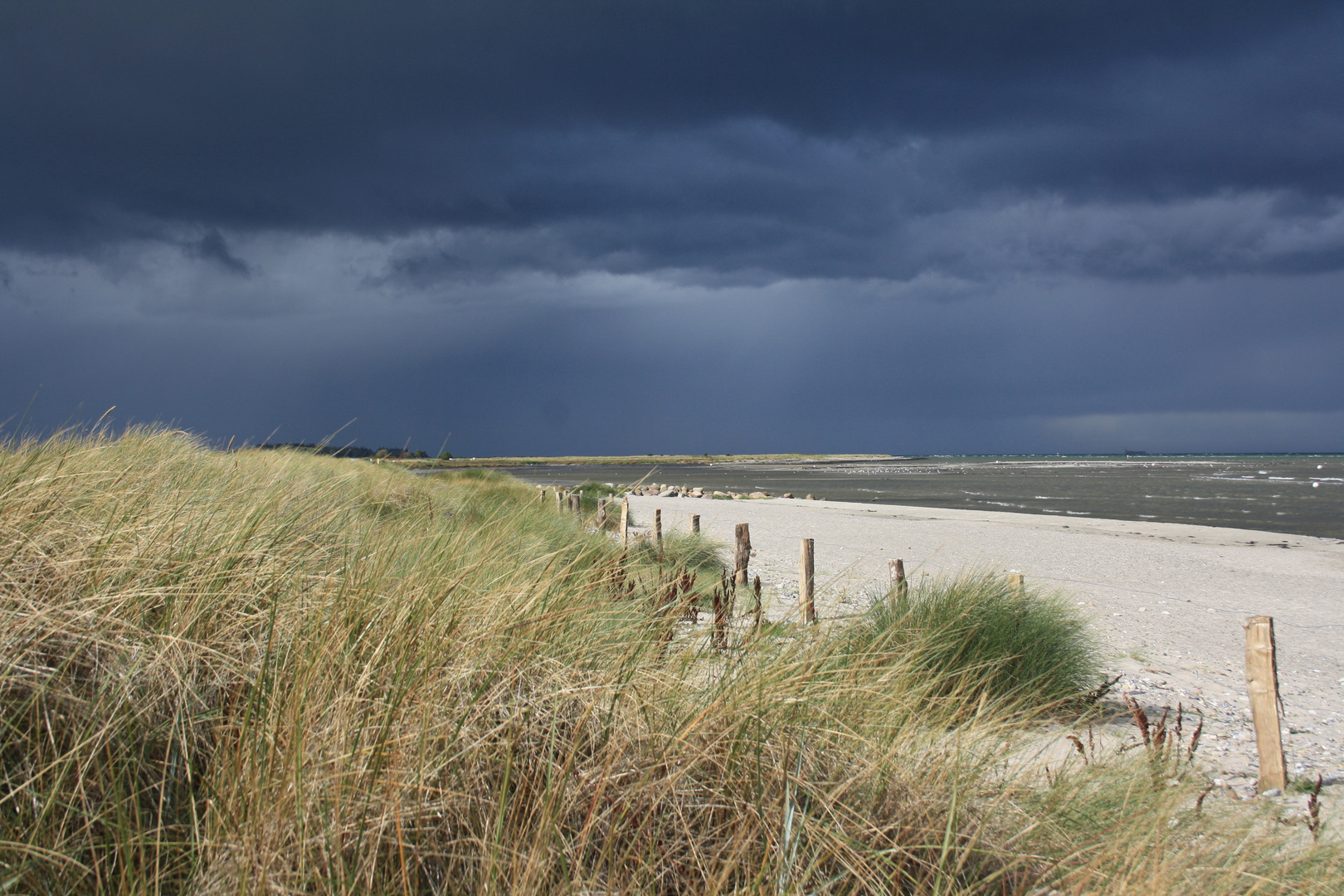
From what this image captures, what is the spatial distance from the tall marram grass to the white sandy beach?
1333 mm

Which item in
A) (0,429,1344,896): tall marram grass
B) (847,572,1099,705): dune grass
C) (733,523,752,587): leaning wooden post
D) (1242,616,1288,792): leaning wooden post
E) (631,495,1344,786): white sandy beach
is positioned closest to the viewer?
(0,429,1344,896): tall marram grass

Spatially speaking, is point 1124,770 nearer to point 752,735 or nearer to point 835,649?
point 835,649

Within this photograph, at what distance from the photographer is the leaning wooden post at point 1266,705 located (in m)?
3.99

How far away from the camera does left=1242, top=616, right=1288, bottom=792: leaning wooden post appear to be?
3992mm

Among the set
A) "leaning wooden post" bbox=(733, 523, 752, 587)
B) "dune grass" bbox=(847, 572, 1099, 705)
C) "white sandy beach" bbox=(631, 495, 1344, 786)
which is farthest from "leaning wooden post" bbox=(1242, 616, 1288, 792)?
"leaning wooden post" bbox=(733, 523, 752, 587)

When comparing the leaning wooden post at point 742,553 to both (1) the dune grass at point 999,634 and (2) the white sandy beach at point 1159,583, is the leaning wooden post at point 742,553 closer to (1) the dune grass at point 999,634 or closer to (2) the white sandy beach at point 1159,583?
(2) the white sandy beach at point 1159,583

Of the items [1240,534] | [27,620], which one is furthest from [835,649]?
[1240,534]

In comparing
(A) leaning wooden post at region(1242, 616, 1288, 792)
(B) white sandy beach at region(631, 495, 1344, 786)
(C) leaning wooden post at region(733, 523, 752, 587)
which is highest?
(C) leaning wooden post at region(733, 523, 752, 587)

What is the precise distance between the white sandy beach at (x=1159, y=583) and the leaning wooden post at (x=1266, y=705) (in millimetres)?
324

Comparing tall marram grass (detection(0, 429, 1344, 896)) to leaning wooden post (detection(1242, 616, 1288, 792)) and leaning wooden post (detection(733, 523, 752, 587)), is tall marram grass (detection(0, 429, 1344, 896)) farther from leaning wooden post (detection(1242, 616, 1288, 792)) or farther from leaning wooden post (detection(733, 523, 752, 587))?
leaning wooden post (detection(733, 523, 752, 587))

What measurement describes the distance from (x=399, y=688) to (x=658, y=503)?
26.8 metres

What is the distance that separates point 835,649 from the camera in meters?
3.04

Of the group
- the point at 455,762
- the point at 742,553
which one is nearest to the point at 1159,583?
the point at 742,553

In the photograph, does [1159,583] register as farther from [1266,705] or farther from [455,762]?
[455,762]
